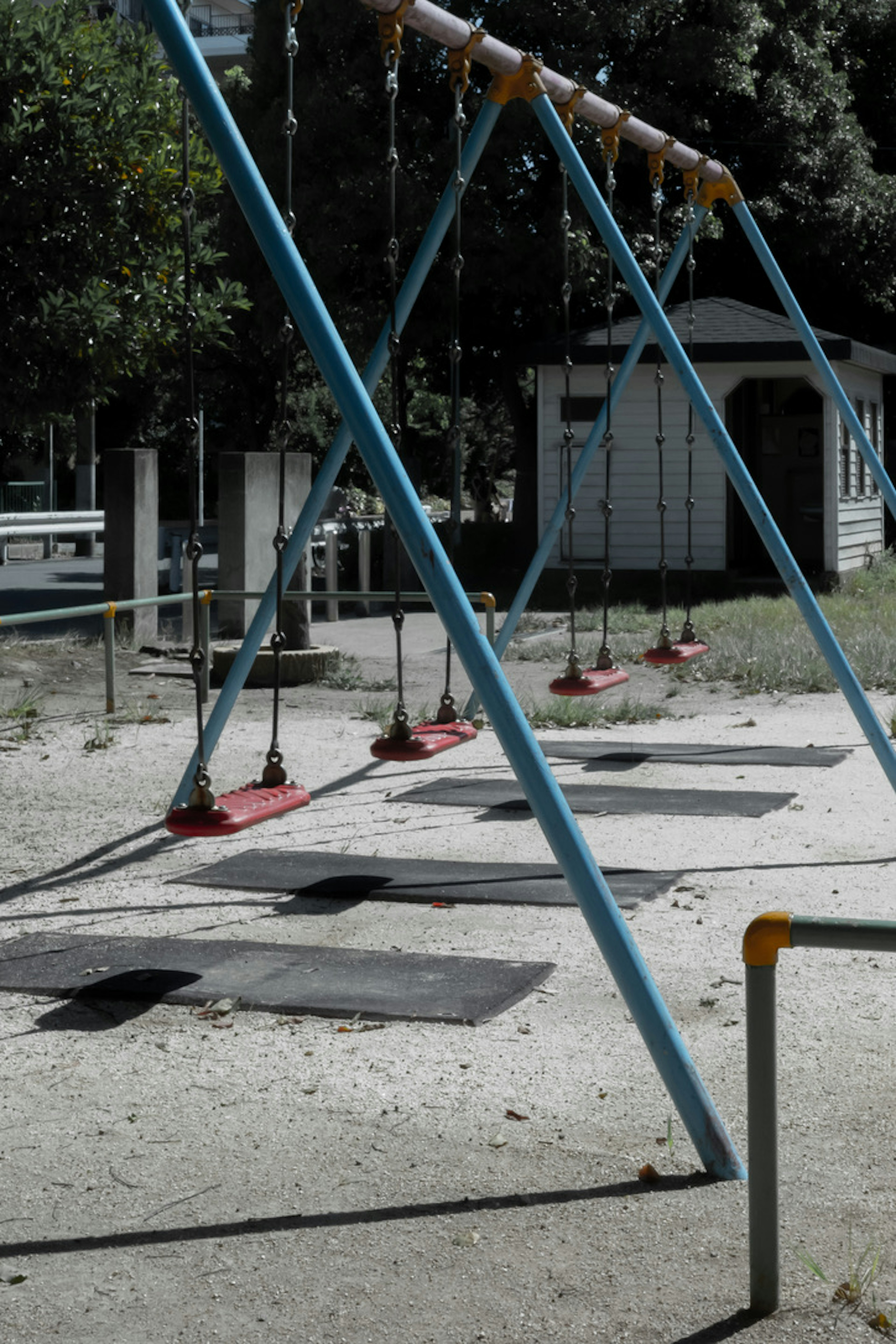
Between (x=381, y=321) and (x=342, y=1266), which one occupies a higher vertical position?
(x=381, y=321)

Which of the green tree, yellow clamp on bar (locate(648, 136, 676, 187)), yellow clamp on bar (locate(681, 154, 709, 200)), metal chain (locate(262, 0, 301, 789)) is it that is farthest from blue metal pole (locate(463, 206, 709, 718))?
the green tree

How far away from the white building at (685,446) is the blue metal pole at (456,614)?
669 inches

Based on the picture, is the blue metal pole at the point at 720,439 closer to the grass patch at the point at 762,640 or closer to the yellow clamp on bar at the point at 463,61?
the yellow clamp on bar at the point at 463,61

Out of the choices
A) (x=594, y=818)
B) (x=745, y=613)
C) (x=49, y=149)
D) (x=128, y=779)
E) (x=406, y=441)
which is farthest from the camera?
(x=406, y=441)

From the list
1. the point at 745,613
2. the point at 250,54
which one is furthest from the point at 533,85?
the point at 250,54

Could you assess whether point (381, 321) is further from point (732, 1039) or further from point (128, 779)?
point (732, 1039)

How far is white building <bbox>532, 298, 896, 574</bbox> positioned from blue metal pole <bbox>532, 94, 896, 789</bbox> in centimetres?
1346

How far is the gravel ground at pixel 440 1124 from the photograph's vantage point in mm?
2943

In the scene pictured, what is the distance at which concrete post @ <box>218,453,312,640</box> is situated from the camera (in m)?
13.9

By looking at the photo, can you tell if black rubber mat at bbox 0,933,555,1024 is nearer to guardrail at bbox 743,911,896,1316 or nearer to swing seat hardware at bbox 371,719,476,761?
swing seat hardware at bbox 371,719,476,761

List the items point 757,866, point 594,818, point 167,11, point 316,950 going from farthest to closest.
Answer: point 594,818 → point 757,866 → point 316,950 → point 167,11

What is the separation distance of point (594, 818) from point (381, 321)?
17.1 metres

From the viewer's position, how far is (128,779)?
8461 mm

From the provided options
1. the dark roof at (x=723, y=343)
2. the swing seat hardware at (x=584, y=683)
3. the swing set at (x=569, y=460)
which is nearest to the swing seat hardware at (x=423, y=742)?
the swing set at (x=569, y=460)
